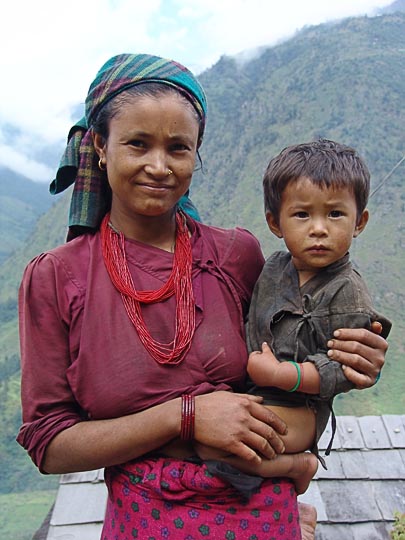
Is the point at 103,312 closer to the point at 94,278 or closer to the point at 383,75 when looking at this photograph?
the point at 94,278

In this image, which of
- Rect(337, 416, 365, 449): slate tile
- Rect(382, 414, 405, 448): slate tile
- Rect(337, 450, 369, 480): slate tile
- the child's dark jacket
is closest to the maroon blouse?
the child's dark jacket

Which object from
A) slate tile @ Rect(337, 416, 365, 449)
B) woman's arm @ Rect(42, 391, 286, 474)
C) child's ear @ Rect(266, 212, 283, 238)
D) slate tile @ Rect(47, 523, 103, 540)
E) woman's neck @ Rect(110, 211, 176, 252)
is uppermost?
child's ear @ Rect(266, 212, 283, 238)

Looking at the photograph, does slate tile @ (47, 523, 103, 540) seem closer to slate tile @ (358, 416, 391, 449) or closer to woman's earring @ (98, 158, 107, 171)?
slate tile @ (358, 416, 391, 449)

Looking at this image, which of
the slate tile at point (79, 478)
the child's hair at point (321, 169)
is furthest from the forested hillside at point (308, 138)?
the child's hair at point (321, 169)

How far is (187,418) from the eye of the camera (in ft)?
4.77

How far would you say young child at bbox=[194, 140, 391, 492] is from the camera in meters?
1.54

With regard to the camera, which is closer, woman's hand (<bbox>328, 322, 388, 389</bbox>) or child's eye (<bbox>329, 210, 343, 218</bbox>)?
woman's hand (<bbox>328, 322, 388, 389</bbox>)

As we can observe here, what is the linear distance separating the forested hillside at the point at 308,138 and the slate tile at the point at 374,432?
8.33 m

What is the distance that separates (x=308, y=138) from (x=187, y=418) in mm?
26893

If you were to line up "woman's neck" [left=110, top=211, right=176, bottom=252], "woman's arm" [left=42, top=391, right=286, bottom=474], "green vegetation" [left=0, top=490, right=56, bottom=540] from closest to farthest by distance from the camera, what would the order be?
"woman's arm" [left=42, top=391, right=286, bottom=474], "woman's neck" [left=110, top=211, right=176, bottom=252], "green vegetation" [left=0, top=490, right=56, bottom=540]

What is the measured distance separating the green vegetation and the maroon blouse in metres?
10.6

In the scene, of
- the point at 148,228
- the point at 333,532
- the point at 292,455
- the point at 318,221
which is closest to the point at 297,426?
the point at 292,455

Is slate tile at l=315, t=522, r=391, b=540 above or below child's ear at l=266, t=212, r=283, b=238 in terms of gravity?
below

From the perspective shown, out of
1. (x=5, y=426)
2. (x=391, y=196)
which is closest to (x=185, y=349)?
(x=391, y=196)
